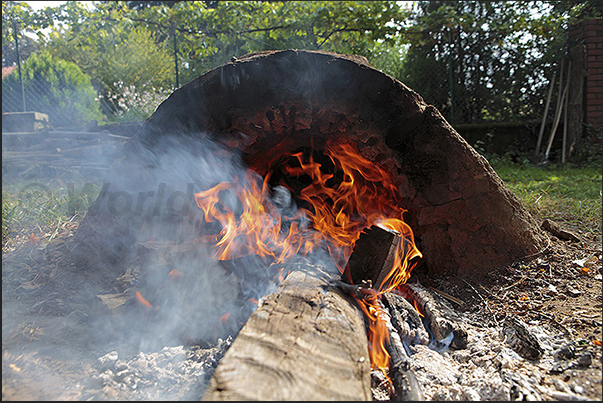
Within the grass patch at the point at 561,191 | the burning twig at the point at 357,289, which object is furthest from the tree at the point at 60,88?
the grass patch at the point at 561,191

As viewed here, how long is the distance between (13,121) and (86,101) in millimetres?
5978

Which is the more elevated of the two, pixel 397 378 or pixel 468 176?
pixel 468 176

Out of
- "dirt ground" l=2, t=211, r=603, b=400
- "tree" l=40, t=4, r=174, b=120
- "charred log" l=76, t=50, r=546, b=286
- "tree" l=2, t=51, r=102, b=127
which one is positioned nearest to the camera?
"dirt ground" l=2, t=211, r=603, b=400

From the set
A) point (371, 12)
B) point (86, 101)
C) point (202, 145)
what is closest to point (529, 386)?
point (202, 145)

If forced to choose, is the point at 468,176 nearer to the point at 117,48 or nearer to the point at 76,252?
the point at 76,252

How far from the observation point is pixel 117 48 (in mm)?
13922

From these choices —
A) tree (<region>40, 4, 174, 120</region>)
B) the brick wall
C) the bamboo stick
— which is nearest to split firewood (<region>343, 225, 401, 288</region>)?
the bamboo stick

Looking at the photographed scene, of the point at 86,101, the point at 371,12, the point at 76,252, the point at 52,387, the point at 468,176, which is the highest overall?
the point at 371,12

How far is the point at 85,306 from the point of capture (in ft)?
6.95

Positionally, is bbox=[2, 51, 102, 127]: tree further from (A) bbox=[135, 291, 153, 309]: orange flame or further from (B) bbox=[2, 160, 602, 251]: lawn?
(A) bbox=[135, 291, 153, 309]: orange flame

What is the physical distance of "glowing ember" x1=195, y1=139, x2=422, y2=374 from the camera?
253 centimetres

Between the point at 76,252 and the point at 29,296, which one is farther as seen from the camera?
the point at 76,252

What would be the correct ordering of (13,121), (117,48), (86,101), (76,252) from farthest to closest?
(117,48) → (86,101) → (13,121) → (76,252)

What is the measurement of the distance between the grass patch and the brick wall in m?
1.15
